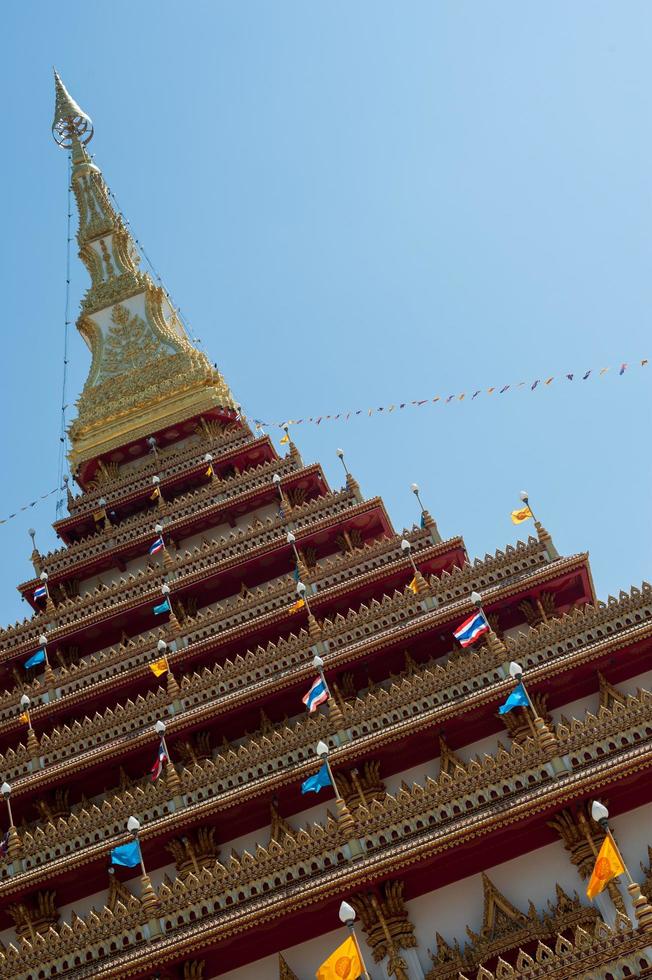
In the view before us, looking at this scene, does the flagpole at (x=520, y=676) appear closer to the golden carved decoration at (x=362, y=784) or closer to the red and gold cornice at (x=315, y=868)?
the red and gold cornice at (x=315, y=868)

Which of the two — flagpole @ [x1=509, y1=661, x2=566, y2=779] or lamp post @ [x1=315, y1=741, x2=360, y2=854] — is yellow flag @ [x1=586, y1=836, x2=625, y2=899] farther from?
lamp post @ [x1=315, y1=741, x2=360, y2=854]

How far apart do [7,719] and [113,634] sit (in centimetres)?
525

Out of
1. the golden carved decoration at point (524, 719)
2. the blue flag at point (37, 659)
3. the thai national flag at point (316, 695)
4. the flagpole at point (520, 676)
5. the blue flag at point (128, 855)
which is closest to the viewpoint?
the flagpole at point (520, 676)

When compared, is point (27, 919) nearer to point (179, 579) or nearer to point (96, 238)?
point (179, 579)

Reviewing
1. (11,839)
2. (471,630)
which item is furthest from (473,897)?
(11,839)

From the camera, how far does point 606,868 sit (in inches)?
912

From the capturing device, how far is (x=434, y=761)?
30.3m

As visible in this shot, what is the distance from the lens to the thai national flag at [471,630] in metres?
31.2

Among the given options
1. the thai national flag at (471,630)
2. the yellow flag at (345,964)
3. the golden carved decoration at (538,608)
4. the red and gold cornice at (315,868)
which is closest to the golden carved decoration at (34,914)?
the red and gold cornice at (315,868)

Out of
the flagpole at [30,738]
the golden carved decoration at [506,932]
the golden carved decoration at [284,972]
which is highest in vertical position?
the flagpole at [30,738]

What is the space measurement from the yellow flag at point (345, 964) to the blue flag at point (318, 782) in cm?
478

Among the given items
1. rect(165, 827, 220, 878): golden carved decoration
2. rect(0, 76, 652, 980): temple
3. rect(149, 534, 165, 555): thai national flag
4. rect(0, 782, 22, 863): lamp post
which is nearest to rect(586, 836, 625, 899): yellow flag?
rect(0, 76, 652, 980): temple

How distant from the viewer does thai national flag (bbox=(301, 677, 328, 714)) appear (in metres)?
31.0

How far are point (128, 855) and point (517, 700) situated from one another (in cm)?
959
